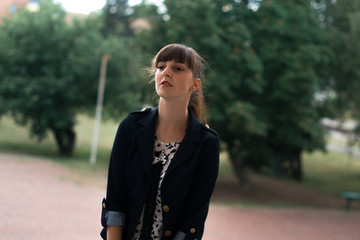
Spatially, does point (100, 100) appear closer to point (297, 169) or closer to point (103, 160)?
point (103, 160)

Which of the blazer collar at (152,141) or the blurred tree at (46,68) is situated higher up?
the blurred tree at (46,68)

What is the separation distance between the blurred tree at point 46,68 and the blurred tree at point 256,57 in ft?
21.8

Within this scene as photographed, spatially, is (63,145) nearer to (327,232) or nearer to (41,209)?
(41,209)

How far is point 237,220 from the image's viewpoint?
9164mm

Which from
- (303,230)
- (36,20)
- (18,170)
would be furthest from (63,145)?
(303,230)

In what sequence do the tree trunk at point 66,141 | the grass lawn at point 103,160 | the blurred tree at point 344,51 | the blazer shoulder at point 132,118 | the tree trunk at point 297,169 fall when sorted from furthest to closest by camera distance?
the tree trunk at point 66,141 → the tree trunk at point 297,169 → the grass lawn at point 103,160 → the blurred tree at point 344,51 → the blazer shoulder at point 132,118

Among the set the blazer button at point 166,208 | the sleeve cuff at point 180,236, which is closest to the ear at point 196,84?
the blazer button at point 166,208

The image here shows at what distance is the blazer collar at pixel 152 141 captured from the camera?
1961 mm

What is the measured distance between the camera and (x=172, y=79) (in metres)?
1.97

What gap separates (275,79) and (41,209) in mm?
8716

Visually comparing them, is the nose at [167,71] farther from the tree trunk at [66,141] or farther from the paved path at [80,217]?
the tree trunk at [66,141]

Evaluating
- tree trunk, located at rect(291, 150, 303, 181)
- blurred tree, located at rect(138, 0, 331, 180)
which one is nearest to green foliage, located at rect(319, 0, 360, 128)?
blurred tree, located at rect(138, 0, 331, 180)

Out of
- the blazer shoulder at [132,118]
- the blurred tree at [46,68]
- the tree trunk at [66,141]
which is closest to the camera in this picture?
the blazer shoulder at [132,118]

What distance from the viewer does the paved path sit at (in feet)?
21.1
